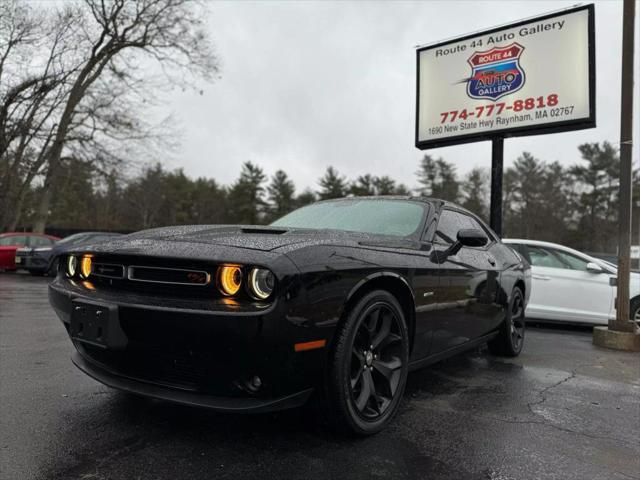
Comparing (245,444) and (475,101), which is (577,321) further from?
(245,444)

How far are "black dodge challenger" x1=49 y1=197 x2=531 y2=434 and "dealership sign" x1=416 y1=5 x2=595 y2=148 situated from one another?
6791 mm

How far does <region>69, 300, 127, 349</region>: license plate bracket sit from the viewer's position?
89.3 inches

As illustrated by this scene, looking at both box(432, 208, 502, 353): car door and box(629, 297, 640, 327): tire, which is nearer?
box(432, 208, 502, 353): car door

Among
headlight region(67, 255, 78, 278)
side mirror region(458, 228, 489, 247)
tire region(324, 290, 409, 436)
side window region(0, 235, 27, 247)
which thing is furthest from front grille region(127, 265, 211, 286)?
side window region(0, 235, 27, 247)

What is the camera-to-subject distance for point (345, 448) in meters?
2.45

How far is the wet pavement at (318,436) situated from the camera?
7.25 ft

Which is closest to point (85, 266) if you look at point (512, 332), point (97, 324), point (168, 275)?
point (97, 324)

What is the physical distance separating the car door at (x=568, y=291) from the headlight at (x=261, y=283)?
6.21 m

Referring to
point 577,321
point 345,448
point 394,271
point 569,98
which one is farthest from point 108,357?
point 569,98

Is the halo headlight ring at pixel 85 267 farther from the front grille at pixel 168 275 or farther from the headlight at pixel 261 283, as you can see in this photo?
the headlight at pixel 261 283

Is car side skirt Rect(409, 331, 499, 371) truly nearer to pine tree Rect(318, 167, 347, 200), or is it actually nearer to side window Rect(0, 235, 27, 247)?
side window Rect(0, 235, 27, 247)

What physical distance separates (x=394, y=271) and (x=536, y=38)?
7.83 meters

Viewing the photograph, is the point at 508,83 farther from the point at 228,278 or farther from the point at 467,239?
the point at 228,278

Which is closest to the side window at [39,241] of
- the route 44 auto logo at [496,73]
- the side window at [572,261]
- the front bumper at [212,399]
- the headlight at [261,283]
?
the route 44 auto logo at [496,73]
